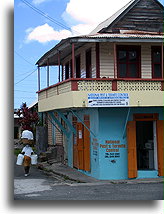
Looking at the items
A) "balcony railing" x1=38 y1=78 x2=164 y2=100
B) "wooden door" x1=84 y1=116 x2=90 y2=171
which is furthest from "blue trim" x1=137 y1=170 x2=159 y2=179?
Answer: "balcony railing" x1=38 y1=78 x2=164 y2=100

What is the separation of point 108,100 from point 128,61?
2.74 metres

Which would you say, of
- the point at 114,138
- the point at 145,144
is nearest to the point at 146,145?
the point at 145,144

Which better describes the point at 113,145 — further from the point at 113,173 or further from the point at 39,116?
the point at 39,116

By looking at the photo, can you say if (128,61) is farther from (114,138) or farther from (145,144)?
(145,144)

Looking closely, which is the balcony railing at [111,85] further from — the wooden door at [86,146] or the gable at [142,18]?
the gable at [142,18]

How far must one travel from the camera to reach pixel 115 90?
16.0 meters

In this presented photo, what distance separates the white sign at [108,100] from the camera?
51.3 ft

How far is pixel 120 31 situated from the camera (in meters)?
18.5

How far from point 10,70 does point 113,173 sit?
8.20m

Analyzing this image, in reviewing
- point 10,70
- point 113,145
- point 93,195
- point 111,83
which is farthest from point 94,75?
point 10,70

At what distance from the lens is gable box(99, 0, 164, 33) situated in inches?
743

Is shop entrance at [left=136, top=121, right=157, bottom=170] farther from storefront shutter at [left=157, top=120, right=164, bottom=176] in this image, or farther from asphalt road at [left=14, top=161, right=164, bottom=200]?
asphalt road at [left=14, top=161, right=164, bottom=200]

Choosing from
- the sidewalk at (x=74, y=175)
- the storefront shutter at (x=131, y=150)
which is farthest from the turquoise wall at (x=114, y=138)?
the sidewalk at (x=74, y=175)

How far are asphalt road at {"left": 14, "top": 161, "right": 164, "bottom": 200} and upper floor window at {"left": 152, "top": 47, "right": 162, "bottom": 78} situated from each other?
5.04 m
